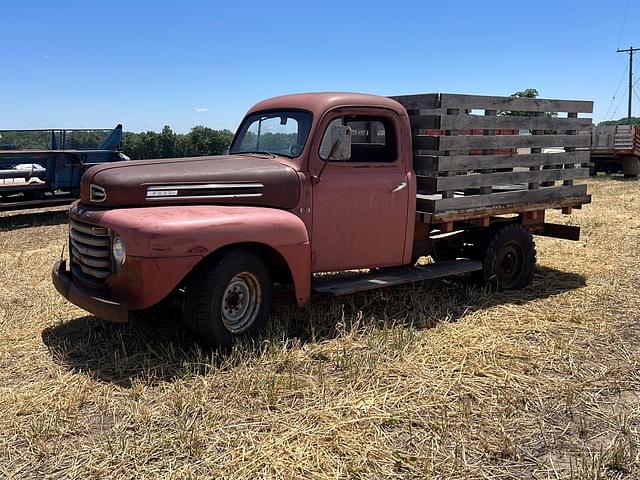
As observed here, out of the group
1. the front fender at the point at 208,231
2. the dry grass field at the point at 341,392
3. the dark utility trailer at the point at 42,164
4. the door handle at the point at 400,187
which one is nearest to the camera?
the dry grass field at the point at 341,392

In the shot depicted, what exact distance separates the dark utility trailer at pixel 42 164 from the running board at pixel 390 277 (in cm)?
835

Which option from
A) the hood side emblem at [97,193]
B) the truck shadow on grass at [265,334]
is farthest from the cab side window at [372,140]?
the hood side emblem at [97,193]

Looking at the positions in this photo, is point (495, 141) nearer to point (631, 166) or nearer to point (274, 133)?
point (274, 133)

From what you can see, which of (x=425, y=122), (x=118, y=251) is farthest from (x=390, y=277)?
(x=118, y=251)

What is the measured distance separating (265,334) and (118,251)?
1.30 metres

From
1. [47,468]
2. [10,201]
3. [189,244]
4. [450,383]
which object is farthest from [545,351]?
[10,201]

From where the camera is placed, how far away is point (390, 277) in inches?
216

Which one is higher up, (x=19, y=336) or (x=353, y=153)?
(x=353, y=153)

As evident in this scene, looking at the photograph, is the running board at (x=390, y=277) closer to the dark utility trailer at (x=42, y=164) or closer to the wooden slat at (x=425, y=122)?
the wooden slat at (x=425, y=122)

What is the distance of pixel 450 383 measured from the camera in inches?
159

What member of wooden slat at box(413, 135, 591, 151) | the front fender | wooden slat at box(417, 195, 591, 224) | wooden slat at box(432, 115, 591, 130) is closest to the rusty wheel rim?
wooden slat at box(417, 195, 591, 224)

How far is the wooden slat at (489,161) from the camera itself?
561cm

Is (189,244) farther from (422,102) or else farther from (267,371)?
(422,102)

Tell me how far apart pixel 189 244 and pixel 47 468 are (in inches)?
62.8
